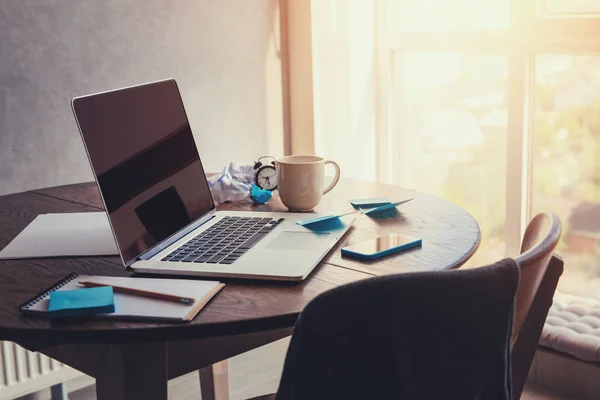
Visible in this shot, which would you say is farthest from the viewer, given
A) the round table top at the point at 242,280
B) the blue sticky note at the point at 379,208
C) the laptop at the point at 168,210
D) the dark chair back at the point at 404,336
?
the blue sticky note at the point at 379,208

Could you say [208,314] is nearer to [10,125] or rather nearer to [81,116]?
[81,116]

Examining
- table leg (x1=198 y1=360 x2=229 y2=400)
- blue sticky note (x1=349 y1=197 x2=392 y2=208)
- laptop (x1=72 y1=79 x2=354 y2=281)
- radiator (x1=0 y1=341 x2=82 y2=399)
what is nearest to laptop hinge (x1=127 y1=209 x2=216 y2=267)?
laptop (x1=72 y1=79 x2=354 y2=281)

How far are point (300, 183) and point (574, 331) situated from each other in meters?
1.10

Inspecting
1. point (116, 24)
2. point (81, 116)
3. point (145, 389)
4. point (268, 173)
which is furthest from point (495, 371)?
point (116, 24)

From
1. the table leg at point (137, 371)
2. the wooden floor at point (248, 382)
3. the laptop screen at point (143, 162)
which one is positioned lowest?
the wooden floor at point (248, 382)

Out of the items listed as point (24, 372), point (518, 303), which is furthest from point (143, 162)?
point (24, 372)

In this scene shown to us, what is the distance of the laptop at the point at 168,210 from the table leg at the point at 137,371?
130 millimetres

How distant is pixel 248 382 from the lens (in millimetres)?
2373

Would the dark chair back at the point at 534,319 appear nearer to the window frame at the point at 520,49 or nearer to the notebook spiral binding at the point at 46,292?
the notebook spiral binding at the point at 46,292

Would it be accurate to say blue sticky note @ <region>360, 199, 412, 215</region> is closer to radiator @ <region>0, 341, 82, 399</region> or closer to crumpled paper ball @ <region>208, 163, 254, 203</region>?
crumpled paper ball @ <region>208, 163, 254, 203</region>

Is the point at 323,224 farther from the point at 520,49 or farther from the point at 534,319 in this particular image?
the point at 520,49

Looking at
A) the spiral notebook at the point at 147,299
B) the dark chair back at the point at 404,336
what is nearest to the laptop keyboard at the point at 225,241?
the spiral notebook at the point at 147,299

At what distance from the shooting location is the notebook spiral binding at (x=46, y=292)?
100 cm

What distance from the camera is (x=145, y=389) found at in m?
1.07
